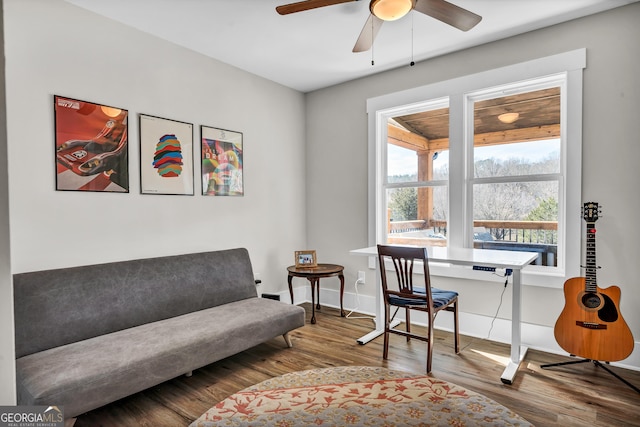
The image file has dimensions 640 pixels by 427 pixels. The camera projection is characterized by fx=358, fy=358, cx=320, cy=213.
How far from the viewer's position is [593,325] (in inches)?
93.0

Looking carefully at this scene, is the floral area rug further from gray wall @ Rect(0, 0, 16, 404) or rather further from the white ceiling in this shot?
the white ceiling

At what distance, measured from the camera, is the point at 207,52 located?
3.23 m

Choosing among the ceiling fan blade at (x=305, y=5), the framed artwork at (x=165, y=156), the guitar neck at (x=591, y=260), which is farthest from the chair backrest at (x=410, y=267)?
the framed artwork at (x=165, y=156)

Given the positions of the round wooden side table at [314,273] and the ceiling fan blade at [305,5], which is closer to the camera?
the ceiling fan blade at [305,5]

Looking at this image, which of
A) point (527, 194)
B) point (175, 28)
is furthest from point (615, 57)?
point (175, 28)

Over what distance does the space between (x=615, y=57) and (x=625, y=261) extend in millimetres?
1465

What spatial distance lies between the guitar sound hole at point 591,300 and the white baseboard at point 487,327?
54 centimetres

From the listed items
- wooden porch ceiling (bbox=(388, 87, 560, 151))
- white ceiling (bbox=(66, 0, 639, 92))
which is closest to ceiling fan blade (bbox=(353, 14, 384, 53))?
white ceiling (bbox=(66, 0, 639, 92))

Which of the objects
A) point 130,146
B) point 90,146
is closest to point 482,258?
point 130,146

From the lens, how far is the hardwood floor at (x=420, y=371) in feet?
6.56

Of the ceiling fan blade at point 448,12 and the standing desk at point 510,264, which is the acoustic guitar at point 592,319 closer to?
the standing desk at point 510,264

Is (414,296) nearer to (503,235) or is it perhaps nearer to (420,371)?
(420,371)

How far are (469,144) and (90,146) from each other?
3.09 m

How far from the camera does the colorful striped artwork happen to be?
9.64 ft
